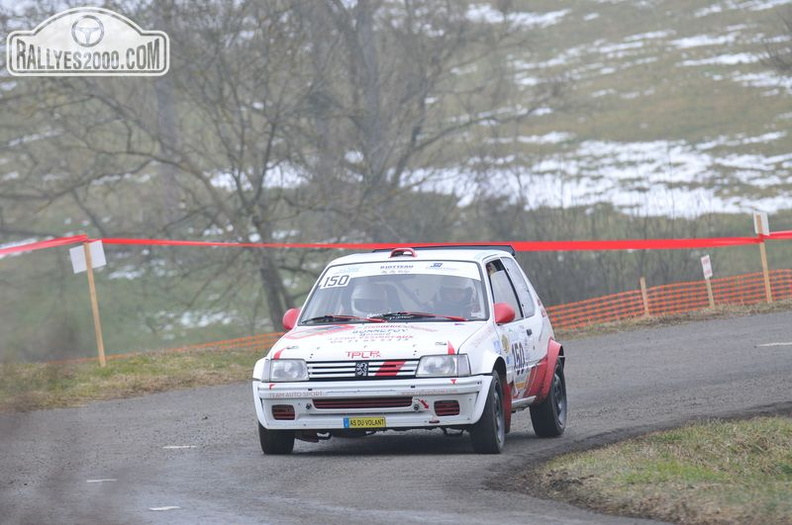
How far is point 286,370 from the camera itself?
1132 cm

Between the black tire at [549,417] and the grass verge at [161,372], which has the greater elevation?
the grass verge at [161,372]

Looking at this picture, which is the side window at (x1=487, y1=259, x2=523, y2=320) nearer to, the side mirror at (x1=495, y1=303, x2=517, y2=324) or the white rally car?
the white rally car

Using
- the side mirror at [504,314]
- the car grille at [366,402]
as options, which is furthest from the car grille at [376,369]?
the side mirror at [504,314]

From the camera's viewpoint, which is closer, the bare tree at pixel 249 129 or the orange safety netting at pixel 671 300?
the bare tree at pixel 249 129

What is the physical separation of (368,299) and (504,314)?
1.22 meters

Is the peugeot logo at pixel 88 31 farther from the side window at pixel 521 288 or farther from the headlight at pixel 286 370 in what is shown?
the headlight at pixel 286 370

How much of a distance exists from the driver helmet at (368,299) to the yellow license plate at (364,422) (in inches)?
49.3

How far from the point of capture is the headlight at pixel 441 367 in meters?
11.1

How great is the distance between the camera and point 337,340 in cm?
1141

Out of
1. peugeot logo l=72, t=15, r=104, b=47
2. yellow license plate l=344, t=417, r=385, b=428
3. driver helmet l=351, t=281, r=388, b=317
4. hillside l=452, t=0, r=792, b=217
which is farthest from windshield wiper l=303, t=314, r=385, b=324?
hillside l=452, t=0, r=792, b=217

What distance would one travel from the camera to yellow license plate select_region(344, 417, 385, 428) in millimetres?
11109

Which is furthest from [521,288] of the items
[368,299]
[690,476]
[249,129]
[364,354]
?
[249,129]

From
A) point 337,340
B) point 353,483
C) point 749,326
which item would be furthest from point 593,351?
point 353,483

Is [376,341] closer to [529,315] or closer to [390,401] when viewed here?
[390,401]
